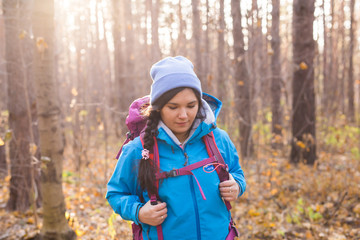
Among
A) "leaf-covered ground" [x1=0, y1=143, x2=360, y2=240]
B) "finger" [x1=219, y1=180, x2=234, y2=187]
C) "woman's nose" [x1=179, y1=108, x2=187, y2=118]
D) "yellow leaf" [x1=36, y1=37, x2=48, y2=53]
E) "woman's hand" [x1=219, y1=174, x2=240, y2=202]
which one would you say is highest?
"yellow leaf" [x1=36, y1=37, x2=48, y2=53]

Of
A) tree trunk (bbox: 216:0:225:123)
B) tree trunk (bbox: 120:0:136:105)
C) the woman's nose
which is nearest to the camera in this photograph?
the woman's nose

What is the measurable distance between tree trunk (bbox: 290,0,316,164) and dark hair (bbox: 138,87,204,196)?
5593mm

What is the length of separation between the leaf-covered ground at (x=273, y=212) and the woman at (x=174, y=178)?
5.70ft

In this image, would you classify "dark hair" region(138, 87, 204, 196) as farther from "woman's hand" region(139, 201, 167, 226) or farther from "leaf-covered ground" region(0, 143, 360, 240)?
"leaf-covered ground" region(0, 143, 360, 240)

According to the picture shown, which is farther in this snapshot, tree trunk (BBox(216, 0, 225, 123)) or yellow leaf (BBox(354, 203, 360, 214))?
tree trunk (BBox(216, 0, 225, 123))

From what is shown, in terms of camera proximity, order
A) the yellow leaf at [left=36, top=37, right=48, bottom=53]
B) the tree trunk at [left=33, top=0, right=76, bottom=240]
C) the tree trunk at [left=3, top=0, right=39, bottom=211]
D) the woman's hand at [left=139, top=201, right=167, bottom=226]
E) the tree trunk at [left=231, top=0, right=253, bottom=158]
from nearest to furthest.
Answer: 1. the woman's hand at [left=139, top=201, right=167, bottom=226]
2. the yellow leaf at [left=36, top=37, right=48, bottom=53]
3. the tree trunk at [left=33, top=0, right=76, bottom=240]
4. the tree trunk at [left=3, top=0, right=39, bottom=211]
5. the tree trunk at [left=231, top=0, right=253, bottom=158]

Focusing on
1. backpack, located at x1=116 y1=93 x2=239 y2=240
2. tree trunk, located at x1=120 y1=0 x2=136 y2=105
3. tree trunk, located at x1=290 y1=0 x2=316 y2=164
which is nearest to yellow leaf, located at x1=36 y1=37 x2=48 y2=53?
backpack, located at x1=116 y1=93 x2=239 y2=240

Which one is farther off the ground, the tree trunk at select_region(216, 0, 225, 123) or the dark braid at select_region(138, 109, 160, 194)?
the tree trunk at select_region(216, 0, 225, 123)

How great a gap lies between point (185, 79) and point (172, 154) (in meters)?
0.46

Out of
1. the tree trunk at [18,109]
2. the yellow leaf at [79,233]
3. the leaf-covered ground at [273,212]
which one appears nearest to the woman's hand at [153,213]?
the leaf-covered ground at [273,212]

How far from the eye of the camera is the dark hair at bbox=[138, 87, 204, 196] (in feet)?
5.82

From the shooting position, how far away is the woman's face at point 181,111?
1844mm

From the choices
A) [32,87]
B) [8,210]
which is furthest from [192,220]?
[8,210]

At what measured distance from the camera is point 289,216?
183 inches
